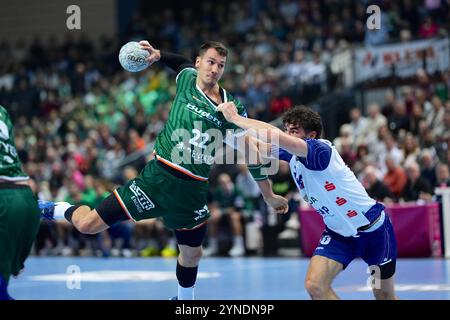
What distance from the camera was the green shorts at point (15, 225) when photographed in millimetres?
6582

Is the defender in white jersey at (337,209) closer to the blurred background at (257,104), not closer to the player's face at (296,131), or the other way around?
the player's face at (296,131)

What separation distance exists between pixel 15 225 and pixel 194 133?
2.24 m

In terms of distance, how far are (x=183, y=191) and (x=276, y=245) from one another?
9120 mm

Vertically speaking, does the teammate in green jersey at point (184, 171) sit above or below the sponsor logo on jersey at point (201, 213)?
above

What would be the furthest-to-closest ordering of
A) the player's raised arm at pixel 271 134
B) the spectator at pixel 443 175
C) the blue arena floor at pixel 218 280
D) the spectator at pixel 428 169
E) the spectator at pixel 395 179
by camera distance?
the spectator at pixel 395 179 < the spectator at pixel 428 169 < the spectator at pixel 443 175 < the blue arena floor at pixel 218 280 < the player's raised arm at pixel 271 134

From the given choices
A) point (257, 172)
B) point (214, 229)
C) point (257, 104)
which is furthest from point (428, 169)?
point (257, 172)

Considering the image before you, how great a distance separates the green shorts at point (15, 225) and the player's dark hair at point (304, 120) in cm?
228

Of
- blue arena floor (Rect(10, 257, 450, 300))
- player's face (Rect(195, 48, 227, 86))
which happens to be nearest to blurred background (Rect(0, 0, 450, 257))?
blue arena floor (Rect(10, 257, 450, 300))

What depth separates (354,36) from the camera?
21.7 m

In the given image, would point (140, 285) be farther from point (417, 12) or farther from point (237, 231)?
point (417, 12)

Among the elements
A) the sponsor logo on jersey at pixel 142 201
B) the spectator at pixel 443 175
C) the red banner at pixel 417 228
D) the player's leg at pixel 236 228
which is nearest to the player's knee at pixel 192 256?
the sponsor logo on jersey at pixel 142 201

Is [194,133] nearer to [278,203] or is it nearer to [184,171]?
[184,171]
